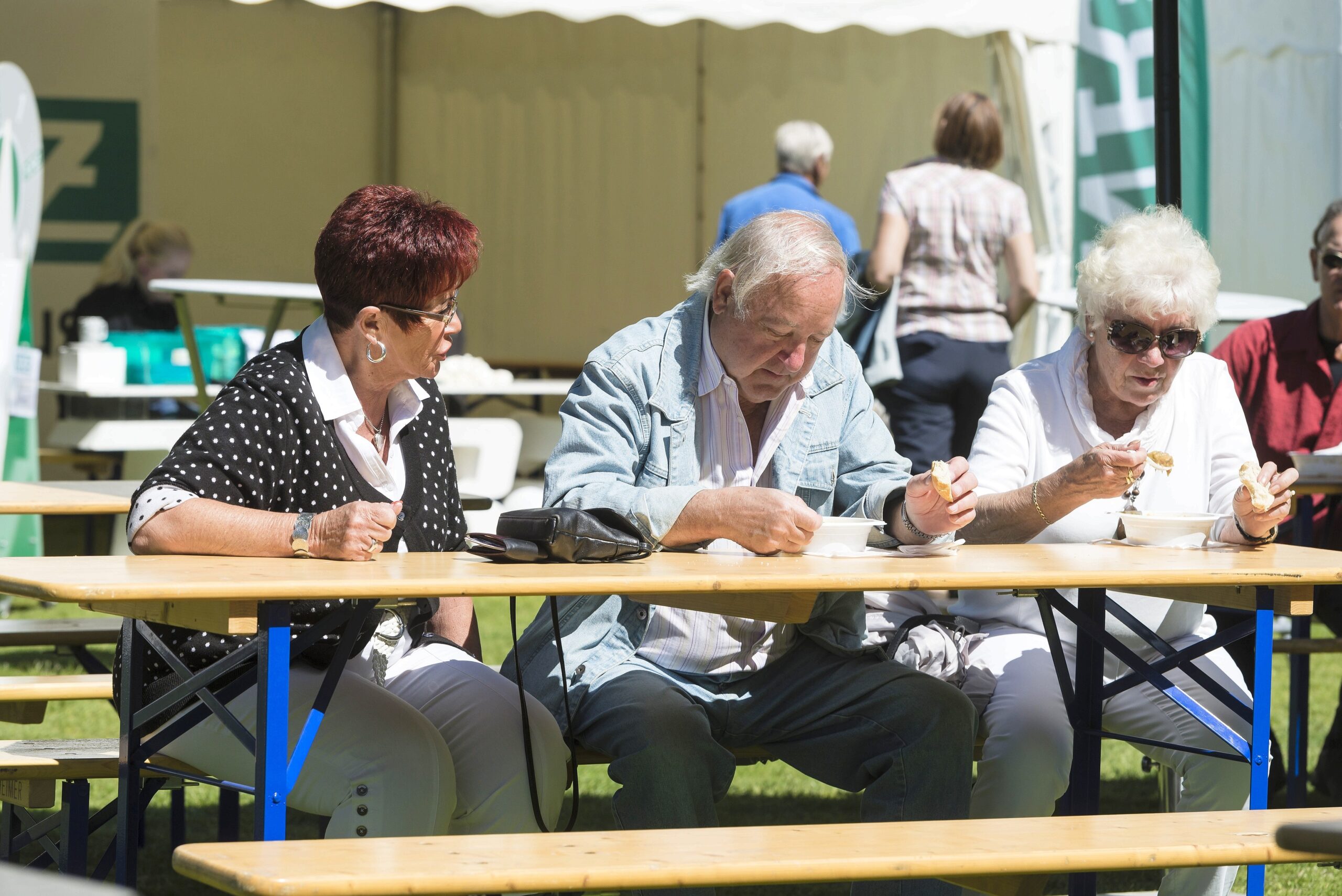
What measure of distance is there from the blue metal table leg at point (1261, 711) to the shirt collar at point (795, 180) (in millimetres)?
4273

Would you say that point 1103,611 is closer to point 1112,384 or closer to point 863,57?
point 1112,384

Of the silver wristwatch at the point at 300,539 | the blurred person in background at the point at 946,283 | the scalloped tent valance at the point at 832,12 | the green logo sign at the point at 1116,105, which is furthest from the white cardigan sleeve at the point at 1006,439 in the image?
the green logo sign at the point at 1116,105

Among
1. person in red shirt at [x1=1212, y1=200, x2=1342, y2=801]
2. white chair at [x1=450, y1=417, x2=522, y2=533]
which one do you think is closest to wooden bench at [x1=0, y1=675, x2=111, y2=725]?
person in red shirt at [x1=1212, y1=200, x2=1342, y2=801]

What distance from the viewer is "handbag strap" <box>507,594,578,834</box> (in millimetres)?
2432

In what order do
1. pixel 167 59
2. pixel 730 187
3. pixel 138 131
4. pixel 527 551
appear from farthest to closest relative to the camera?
1. pixel 167 59
2. pixel 730 187
3. pixel 138 131
4. pixel 527 551

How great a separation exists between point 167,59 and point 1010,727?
372 inches

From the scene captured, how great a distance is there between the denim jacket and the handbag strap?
1cm

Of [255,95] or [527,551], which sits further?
[255,95]

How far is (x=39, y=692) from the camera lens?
2871mm

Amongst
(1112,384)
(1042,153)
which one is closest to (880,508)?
(1112,384)

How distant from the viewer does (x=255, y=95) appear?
11086 mm

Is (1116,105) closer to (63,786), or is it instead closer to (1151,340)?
(1151,340)

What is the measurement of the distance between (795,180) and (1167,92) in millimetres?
2943

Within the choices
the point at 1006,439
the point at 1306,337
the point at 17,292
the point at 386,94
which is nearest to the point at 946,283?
the point at 1306,337
